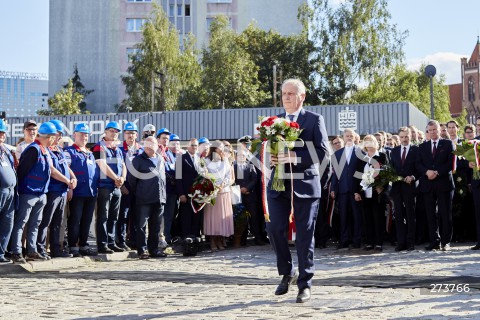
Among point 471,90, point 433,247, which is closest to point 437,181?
point 433,247

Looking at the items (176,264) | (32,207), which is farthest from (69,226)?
(176,264)

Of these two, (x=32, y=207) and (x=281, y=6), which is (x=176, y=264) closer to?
(x=32, y=207)

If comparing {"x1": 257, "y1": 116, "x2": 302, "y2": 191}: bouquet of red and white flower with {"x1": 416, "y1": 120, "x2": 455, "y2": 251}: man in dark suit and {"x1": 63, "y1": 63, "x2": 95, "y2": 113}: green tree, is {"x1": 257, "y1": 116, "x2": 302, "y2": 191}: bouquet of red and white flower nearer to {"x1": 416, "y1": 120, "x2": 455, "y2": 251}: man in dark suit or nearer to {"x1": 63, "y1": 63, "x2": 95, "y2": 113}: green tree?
{"x1": 416, "y1": 120, "x2": 455, "y2": 251}: man in dark suit

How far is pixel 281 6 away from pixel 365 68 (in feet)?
78.8

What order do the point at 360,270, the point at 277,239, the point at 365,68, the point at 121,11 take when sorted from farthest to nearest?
the point at 121,11
the point at 365,68
the point at 360,270
the point at 277,239

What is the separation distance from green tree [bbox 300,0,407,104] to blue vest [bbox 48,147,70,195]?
43.5 m

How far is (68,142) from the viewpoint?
12.8 meters

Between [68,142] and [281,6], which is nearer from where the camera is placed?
[68,142]

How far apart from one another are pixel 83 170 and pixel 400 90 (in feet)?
156

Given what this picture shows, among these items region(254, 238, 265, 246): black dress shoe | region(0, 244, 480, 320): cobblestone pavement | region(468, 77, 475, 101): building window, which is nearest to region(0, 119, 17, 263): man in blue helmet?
region(0, 244, 480, 320): cobblestone pavement

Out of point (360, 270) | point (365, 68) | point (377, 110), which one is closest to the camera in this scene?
point (360, 270)

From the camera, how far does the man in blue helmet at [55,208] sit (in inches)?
445

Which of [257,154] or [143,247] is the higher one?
[257,154]

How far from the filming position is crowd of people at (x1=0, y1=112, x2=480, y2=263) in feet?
36.3
